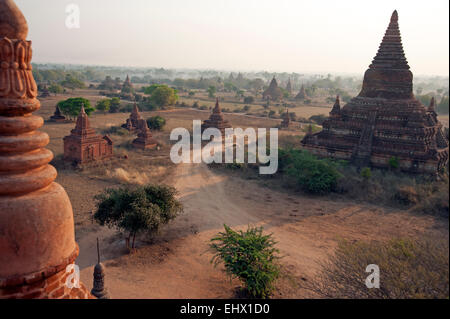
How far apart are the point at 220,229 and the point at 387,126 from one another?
1334 centimetres

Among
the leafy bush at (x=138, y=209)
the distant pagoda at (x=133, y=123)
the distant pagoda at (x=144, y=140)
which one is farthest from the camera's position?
the distant pagoda at (x=133, y=123)

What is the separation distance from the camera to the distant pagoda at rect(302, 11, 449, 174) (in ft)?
63.7

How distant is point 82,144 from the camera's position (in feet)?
68.1

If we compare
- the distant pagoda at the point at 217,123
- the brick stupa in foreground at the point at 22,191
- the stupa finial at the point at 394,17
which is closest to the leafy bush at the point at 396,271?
the brick stupa in foreground at the point at 22,191

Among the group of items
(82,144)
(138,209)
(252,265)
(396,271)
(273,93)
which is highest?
(273,93)

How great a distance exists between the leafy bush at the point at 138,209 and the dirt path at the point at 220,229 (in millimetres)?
974

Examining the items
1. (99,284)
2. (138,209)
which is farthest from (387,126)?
(99,284)

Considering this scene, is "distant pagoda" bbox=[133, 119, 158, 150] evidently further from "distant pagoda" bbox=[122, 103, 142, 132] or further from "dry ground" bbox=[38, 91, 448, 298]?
"distant pagoda" bbox=[122, 103, 142, 132]

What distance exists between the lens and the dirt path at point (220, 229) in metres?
9.73

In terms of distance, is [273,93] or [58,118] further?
[273,93]

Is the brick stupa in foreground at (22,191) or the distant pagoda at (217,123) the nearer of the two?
the brick stupa in foreground at (22,191)

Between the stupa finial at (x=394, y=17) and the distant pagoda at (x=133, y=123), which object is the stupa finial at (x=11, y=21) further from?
the distant pagoda at (x=133, y=123)

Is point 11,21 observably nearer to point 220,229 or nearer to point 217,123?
point 220,229

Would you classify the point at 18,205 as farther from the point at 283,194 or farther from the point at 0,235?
the point at 283,194
